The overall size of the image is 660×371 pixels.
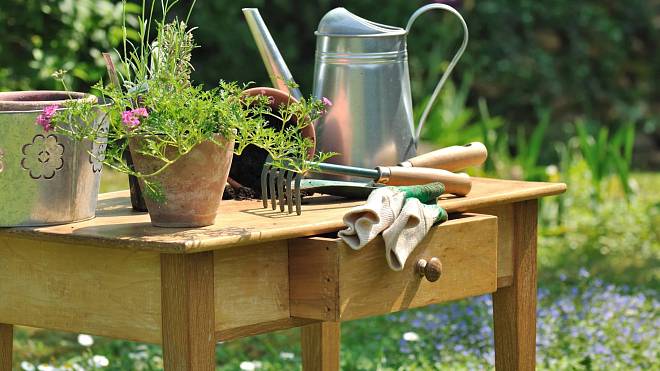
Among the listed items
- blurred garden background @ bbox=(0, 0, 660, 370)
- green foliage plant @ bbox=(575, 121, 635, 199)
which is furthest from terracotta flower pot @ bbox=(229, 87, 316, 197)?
green foliage plant @ bbox=(575, 121, 635, 199)

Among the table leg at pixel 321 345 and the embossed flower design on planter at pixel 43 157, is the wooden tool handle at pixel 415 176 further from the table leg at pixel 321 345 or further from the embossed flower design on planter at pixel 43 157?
the table leg at pixel 321 345

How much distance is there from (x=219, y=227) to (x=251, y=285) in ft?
0.40

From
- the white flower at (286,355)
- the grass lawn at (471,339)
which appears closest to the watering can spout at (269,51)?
the grass lawn at (471,339)

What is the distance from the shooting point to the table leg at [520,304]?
2.62 metres

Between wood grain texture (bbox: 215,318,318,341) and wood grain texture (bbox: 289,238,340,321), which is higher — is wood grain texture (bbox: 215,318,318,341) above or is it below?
below

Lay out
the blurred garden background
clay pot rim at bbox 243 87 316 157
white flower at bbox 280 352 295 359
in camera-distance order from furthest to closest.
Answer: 1. the blurred garden background
2. white flower at bbox 280 352 295 359
3. clay pot rim at bbox 243 87 316 157

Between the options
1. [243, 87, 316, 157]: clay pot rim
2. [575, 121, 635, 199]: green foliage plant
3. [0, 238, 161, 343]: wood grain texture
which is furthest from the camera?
[575, 121, 635, 199]: green foliage plant

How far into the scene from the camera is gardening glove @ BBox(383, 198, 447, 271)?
2146 millimetres

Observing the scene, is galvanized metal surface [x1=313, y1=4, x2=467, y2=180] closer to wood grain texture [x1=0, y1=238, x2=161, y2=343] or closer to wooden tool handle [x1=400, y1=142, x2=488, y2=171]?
wooden tool handle [x1=400, y1=142, x2=488, y2=171]

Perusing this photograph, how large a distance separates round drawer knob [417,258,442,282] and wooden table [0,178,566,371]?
0.02 m

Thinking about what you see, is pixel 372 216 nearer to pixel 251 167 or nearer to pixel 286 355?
pixel 251 167

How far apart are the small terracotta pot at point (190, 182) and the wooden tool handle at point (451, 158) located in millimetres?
532

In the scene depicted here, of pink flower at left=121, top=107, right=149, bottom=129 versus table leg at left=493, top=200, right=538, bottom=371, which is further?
table leg at left=493, top=200, right=538, bottom=371

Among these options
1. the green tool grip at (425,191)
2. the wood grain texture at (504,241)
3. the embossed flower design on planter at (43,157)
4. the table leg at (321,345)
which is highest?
the embossed flower design on planter at (43,157)
